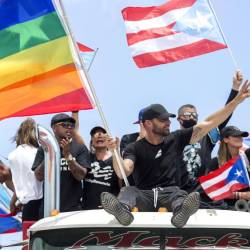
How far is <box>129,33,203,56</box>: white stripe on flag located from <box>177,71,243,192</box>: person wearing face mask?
77 centimetres

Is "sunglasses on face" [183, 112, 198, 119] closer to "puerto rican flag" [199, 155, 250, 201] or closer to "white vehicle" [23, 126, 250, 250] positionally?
"puerto rican flag" [199, 155, 250, 201]

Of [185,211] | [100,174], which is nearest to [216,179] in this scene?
[100,174]

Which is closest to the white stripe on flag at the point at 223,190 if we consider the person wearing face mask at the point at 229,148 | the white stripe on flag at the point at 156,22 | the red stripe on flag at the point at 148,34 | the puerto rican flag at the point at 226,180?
the puerto rican flag at the point at 226,180

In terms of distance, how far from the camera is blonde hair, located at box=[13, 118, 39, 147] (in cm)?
888

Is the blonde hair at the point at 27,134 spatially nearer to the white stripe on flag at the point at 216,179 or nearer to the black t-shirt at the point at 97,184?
the black t-shirt at the point at 97,184

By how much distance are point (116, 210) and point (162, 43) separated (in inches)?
157

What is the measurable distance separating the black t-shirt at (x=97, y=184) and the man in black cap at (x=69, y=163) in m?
0.21

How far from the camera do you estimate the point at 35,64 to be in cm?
793

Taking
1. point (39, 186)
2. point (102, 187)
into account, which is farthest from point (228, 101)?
point (39, 186)

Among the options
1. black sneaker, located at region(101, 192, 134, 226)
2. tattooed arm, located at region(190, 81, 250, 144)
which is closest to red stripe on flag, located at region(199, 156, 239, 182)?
tattooed arm, located at region(190, 81, 250, 144)

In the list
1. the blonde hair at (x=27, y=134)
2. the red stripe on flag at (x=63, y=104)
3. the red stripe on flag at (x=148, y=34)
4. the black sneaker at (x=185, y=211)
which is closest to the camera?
the black sneaker at (x=185, y=211)

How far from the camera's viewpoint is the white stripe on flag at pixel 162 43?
943 cm

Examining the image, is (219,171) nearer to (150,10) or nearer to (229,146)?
(229,146)

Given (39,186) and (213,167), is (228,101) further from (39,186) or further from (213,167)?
(39,186)
